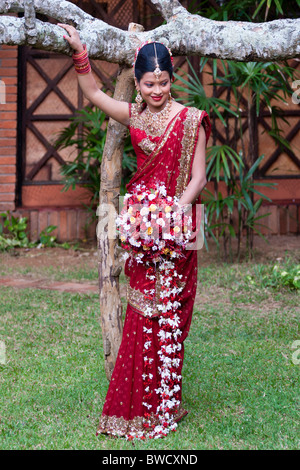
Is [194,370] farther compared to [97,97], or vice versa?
[194,370]

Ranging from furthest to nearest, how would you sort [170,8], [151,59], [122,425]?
1. [170,8]
2. [122,425]
3. [151,59]

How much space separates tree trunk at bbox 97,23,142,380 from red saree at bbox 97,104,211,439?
434 mm

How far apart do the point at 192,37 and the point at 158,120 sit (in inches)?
26.1

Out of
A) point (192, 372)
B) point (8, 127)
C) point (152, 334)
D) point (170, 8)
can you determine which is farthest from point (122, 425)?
point (8, 127)

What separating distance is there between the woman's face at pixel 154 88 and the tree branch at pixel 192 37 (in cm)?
43

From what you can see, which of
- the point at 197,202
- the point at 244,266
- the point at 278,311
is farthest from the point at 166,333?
the point at 244,266

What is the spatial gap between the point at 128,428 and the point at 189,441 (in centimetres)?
33

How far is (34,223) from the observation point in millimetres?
8492

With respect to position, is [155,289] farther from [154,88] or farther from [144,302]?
[154,88]

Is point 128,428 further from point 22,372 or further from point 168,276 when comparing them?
point 22,372

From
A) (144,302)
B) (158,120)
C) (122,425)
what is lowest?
(122,425)

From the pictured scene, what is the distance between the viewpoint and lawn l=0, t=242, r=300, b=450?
127 inches

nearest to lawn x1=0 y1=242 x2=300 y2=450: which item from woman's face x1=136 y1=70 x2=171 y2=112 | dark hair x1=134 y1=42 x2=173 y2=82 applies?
woman's face x1=136 y1=70 x2=171 y2=112

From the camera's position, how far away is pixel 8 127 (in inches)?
328
